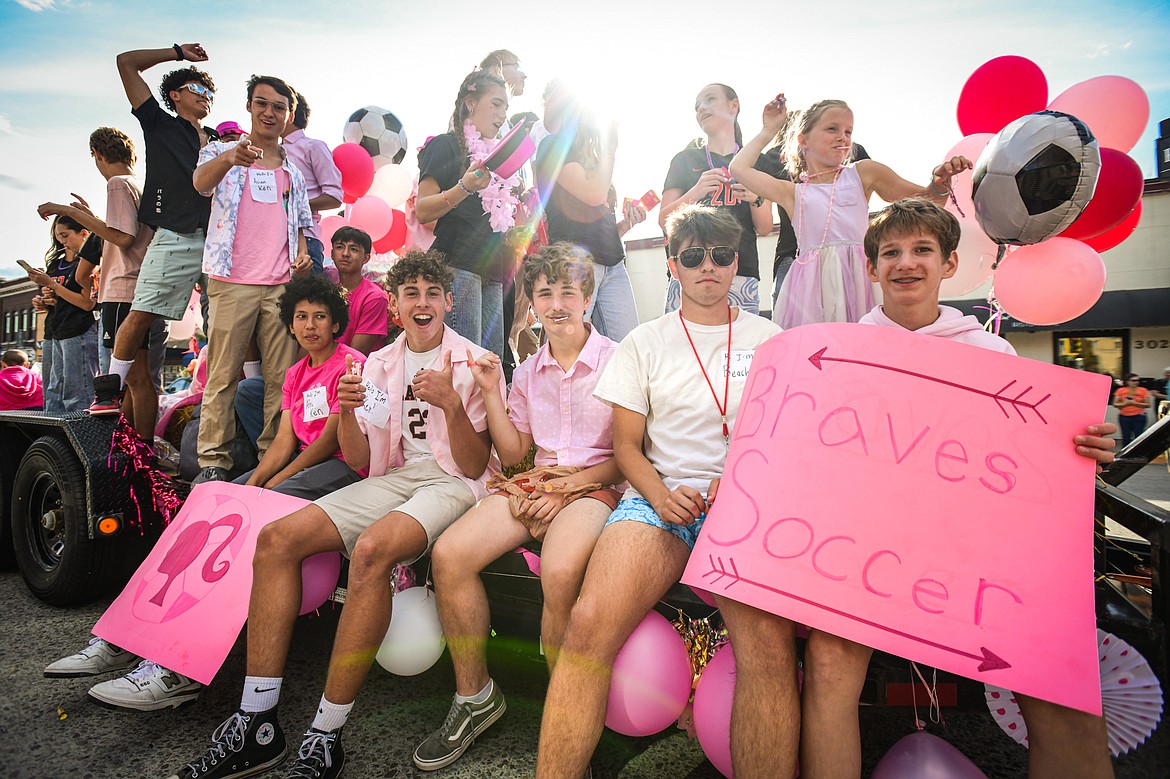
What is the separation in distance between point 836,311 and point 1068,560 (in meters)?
1.53

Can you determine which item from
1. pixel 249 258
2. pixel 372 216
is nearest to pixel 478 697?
pixel 249 258

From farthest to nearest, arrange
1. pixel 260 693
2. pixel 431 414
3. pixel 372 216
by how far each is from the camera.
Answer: pixel 372 216, pixel 431 414, pixel 260 693

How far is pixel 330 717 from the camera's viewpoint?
6.77ft

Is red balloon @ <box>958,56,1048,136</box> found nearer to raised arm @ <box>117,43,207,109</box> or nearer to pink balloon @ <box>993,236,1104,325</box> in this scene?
pink balloon @ <box>993,236,1104,325</box>

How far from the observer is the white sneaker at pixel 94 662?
103 inches

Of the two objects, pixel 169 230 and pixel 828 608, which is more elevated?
pixel 169 230

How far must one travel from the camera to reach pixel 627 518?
2.02 meters

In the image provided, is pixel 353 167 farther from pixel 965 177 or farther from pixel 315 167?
pixel 965 177

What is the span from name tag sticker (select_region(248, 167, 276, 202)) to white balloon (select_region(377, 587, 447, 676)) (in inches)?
110

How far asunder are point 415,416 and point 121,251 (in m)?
3.00

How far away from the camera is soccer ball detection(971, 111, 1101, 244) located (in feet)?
7.67

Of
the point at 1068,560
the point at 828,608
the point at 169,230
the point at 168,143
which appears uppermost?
the point at 168,143

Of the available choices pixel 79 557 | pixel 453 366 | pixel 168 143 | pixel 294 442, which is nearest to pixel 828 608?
pixel 453 366

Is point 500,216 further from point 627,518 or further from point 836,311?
point 627,518
